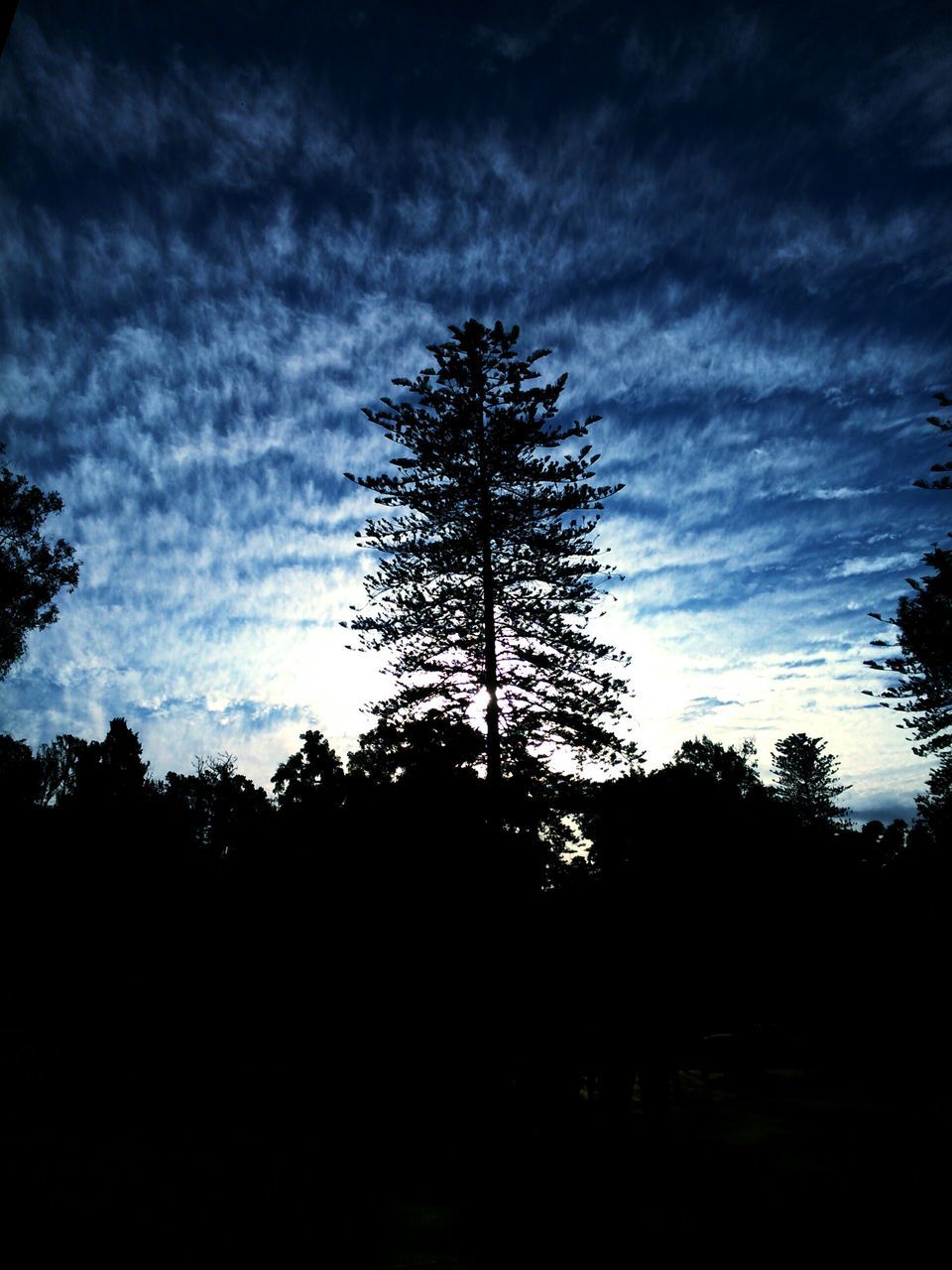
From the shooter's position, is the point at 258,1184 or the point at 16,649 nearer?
the point at 258,1184

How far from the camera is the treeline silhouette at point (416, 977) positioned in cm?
202

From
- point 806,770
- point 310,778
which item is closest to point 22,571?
point 310,778

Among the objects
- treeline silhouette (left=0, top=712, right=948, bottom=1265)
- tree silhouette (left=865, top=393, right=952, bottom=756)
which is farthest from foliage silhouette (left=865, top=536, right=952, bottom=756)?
treeline silhouette (left=0, top=712, right=948, bottom=1265)

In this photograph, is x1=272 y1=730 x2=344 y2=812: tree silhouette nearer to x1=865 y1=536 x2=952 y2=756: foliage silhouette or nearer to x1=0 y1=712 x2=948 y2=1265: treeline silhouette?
x1=0 y1=712 x2=948 y2=1265: treeline silhouette

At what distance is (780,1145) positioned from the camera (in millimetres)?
1708

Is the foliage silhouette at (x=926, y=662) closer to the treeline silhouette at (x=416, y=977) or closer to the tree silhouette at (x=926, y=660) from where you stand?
the tree silhouette at (x=926, y=660)

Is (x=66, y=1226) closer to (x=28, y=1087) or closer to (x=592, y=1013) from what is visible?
(x=28, y=1087)

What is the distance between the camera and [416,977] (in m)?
2.07

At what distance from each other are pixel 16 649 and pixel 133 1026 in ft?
71.1

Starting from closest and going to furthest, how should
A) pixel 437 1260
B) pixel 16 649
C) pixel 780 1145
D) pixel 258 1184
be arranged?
pixel 437 1260, pixel 258 1184, pixel 780 1145, pixel 16 649

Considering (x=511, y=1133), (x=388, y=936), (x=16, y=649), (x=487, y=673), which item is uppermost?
(x=16, y=649)

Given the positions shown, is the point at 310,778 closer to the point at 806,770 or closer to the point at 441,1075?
the point at 441,1075

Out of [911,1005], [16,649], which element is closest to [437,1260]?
[911,1005]

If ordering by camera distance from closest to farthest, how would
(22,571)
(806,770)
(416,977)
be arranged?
(416,977)
(22,571)
(806,770)
